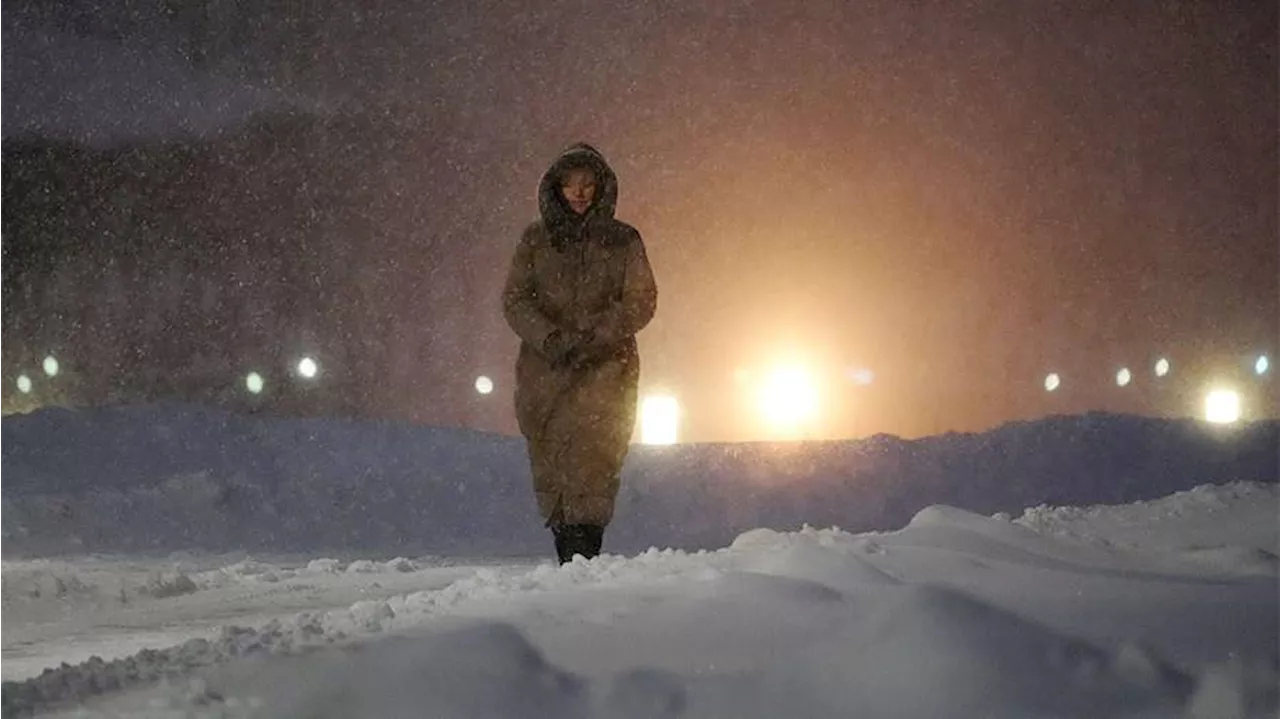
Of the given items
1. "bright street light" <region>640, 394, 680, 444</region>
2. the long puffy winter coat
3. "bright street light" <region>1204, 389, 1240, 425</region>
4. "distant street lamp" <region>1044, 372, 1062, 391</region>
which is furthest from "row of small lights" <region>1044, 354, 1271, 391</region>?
the long puffy winter coat

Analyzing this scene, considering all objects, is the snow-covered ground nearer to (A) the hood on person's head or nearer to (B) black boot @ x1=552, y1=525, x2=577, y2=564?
(B) black boot @ x1=552, y1=525, x2=577, y2=564

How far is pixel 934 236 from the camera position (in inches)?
1410

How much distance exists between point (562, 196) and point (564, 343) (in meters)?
0.70

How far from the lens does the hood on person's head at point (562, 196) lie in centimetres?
673

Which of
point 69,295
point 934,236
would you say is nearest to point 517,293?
point 934,236

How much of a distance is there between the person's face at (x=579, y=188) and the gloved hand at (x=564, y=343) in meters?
0.59

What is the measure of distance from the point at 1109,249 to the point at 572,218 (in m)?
33.7

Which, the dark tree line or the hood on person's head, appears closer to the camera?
the hood on person's head

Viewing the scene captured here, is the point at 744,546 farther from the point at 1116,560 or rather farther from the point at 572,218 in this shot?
the point at 572,218

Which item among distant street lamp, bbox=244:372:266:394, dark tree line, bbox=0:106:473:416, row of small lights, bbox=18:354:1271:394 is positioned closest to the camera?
dark tree line, bbox=0:106:473:416

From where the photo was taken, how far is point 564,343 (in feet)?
21.9

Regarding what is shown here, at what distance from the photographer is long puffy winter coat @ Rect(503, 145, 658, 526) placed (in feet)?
22.2

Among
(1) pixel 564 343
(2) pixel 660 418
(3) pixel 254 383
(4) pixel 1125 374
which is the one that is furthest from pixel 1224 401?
(1) pixel 564 343

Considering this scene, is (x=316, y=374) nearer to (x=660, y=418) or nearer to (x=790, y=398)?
(x=660, y=418)
